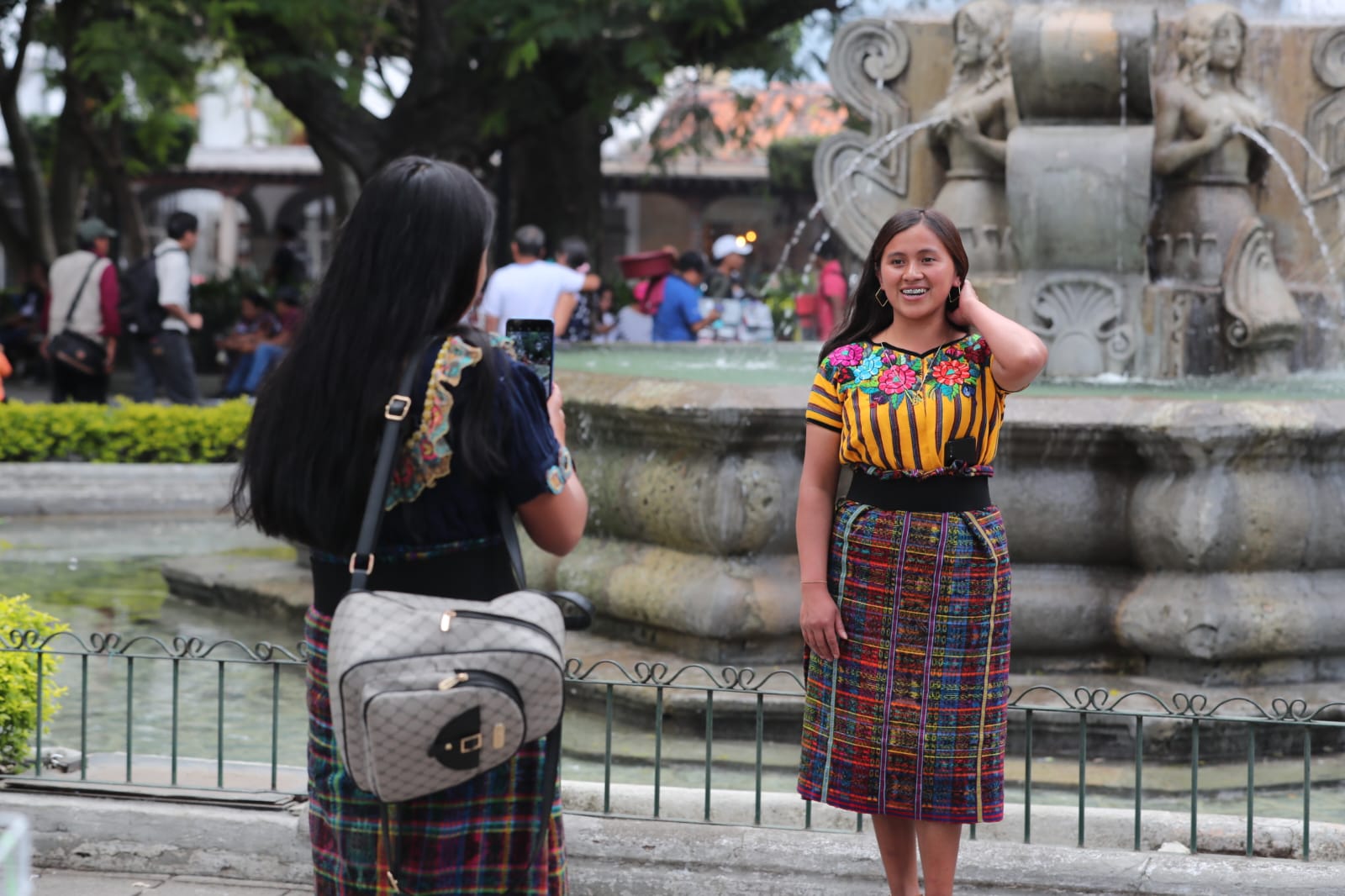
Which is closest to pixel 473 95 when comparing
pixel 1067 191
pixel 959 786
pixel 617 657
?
pixel 1067 191

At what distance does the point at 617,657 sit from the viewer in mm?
6125

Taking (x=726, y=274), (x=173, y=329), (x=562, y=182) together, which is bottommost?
(x=173, y=329)

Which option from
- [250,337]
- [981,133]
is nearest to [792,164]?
[250,337]

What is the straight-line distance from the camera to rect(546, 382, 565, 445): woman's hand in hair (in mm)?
2783

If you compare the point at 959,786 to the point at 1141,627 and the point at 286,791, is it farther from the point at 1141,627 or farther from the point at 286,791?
the point at 1141,627

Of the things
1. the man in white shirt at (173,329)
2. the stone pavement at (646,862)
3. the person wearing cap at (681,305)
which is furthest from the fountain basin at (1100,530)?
the man in white shirt at (173,329)

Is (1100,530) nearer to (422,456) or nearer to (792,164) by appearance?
(422,456)

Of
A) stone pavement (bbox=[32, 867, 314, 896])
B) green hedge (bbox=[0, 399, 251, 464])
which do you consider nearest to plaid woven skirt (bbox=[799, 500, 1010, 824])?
stone pavement (bbox=[32, 867, 314, 896])

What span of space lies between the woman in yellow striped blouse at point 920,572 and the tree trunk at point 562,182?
15.5 metres

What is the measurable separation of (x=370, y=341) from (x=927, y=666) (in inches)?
51.8

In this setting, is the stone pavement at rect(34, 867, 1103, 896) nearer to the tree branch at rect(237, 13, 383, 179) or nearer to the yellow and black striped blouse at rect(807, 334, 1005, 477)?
the yellow and black striped blouse at rect(807, 334, 1005, 477)

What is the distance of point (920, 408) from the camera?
345cm

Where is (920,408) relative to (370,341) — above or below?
below

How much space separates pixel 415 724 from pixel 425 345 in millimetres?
553
